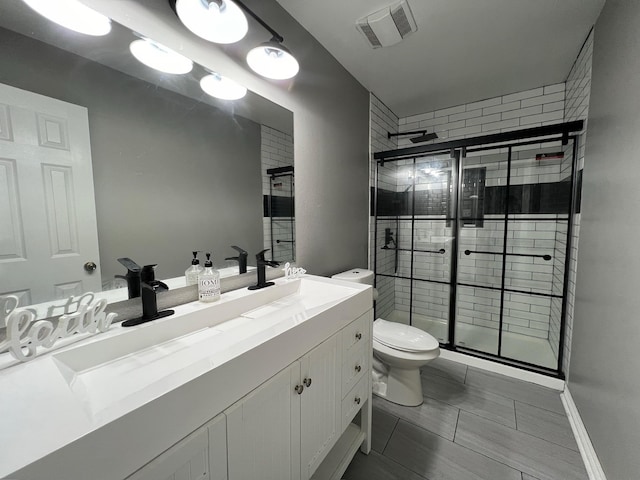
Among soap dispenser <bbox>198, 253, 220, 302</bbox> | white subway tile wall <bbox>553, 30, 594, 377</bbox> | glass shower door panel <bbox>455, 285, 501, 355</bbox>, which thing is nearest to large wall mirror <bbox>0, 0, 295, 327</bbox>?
soap dispenser <bbox>198, 253, 220, 302</bbox>

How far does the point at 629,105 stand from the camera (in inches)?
46.1

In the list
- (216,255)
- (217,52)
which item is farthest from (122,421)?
(217,52)

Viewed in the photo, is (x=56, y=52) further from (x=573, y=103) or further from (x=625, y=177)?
(x=573, y=103)

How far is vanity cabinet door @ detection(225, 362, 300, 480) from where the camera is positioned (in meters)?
0.74

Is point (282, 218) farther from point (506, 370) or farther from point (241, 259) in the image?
point (506, 370)

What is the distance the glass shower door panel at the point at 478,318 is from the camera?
2.47 m

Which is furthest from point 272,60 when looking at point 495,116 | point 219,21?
point 495,116

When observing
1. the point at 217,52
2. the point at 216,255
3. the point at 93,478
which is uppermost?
the point at 217,52

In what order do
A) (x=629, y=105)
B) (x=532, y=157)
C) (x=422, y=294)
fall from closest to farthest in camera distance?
(x=629, y=105)
(x=532, y=157)
(x=422, y=294)

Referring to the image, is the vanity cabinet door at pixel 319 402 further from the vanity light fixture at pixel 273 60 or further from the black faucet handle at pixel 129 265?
the vanity light fixture at pixel 273 60

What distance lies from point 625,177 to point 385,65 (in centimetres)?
170

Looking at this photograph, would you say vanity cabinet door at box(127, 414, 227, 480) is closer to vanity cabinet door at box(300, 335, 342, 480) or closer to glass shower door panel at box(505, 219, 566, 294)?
vanity cabinet door at box(300, 335, 342, 480)

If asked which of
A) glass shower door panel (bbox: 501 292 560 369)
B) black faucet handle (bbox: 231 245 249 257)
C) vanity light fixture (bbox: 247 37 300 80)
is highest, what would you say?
vanity light fixture (bbox: 247 37 300 80)

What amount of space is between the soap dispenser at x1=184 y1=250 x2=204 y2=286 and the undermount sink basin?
124mm
